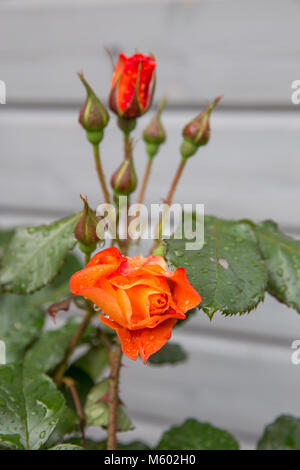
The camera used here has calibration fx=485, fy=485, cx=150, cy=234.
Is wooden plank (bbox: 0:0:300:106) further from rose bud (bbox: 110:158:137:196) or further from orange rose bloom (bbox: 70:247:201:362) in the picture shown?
orange rose bloom (bbox: 70:247:201:362)

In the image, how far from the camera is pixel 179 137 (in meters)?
0.83

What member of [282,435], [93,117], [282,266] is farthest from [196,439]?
[93,117]

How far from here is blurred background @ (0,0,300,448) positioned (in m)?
0.76

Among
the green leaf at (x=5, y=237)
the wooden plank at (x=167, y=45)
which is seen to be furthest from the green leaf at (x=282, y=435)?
the wooden plank at (x=167, y=45)

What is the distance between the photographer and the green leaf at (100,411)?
395mm

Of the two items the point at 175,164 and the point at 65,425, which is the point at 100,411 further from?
the point at 175,164

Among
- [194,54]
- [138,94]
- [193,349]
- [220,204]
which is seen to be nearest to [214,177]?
[220,204]

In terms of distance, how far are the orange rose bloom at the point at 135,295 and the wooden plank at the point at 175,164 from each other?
1.85 ft

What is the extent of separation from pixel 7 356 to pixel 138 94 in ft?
0.95

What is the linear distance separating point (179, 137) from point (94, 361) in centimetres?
45

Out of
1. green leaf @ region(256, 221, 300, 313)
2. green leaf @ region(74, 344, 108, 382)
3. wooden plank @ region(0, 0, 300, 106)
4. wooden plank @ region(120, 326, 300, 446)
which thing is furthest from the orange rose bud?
wooden plank @ region(120, 326, 300, 446)

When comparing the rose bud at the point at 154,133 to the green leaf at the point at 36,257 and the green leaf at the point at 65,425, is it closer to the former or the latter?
the green leaf at the point at 36,257

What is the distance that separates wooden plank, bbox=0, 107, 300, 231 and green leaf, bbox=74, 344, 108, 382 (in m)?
0.41
